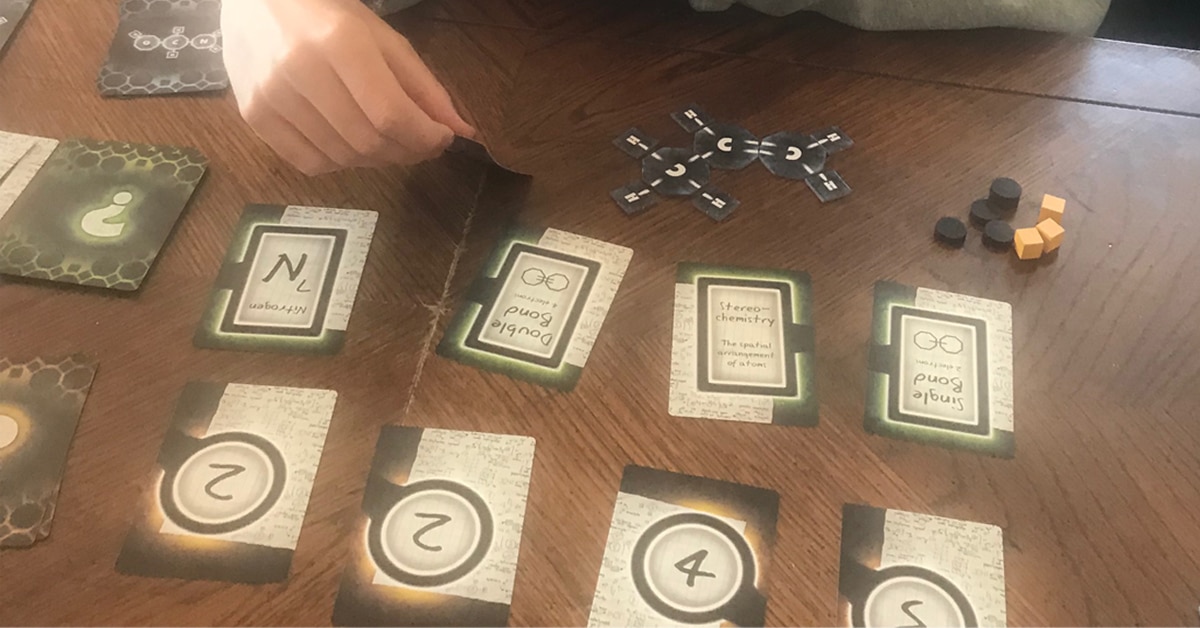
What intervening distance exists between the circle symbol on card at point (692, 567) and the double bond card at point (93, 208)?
0.43 metres

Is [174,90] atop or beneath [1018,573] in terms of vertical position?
atop

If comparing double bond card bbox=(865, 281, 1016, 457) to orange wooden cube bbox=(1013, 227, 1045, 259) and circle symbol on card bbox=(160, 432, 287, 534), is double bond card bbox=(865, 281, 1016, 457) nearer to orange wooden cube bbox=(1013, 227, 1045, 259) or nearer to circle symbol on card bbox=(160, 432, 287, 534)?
orange wooden cube bbox=(1013, 227, 1045, 259)

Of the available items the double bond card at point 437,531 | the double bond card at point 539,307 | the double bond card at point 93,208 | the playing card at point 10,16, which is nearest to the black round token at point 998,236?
the double bond card at point 539,307

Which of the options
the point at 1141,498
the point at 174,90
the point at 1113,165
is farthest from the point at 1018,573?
the point at 174,90

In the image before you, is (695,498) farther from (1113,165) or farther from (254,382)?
(1113,165)

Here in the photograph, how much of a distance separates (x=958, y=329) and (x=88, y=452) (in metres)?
0.61

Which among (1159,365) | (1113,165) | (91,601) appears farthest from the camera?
(1113,165)

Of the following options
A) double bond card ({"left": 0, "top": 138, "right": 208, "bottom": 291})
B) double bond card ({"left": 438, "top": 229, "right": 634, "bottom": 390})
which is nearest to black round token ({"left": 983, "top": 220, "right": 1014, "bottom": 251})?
double bond card ({"left": 438, "top": 229, "right": 634, "bottom": 390})

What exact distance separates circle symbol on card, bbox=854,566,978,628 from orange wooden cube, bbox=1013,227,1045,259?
279mm

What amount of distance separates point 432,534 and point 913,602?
0.30 meters

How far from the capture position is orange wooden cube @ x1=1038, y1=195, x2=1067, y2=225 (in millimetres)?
730

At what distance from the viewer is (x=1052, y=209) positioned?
731 mm

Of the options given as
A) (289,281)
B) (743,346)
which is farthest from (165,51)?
(743,346)

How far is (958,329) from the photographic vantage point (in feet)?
2.24
